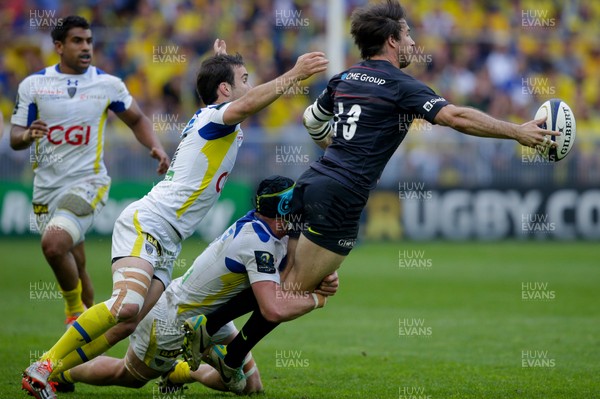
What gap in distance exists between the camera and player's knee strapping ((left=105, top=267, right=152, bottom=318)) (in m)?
6.82

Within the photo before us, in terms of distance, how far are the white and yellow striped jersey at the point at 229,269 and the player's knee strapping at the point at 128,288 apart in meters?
0.51

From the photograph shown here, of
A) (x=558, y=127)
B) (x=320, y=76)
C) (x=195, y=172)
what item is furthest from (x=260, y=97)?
(x=320, y=76)

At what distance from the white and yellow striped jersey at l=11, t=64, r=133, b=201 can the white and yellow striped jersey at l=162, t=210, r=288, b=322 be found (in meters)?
2.51

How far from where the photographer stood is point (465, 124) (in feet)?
21.0

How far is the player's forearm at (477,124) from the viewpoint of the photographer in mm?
6289

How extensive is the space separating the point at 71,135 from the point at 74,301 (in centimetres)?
169

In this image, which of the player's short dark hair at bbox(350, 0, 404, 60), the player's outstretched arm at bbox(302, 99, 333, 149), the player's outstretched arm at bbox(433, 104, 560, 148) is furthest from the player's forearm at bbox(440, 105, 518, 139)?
the player's outstretched arm at bbox(302, 99, 333, 149)

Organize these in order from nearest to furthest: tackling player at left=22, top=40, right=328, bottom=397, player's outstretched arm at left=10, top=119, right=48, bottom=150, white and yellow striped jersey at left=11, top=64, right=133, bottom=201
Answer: tackling player at left=22, top=40, right=328, bottom=397 → player's outstretched arm at left=10, top=119, right=48, bottom=150 → white and yellow striped jersey at left=11, top=64, right=133, bottom=201

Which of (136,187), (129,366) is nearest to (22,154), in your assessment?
(136,187)

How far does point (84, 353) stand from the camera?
7.03 meters

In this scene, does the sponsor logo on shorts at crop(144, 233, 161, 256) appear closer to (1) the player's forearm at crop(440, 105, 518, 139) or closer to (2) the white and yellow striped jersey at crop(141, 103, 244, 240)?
(2) the white and yellow striped jersey at crop(141, 103, 244, 240)

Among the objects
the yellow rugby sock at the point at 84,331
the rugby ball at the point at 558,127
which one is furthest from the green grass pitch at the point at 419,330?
the rugby ball at the point at 558,127

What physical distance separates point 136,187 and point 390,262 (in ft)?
19.2

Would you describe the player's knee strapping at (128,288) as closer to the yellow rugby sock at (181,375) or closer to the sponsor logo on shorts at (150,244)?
the sponsor logo on shorts at (150,244)
